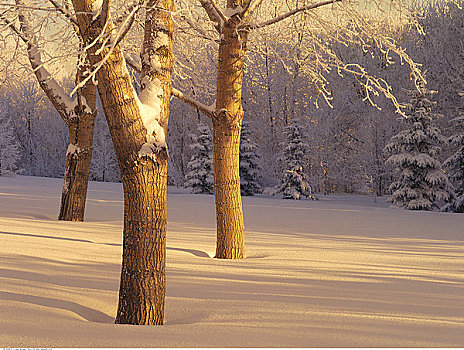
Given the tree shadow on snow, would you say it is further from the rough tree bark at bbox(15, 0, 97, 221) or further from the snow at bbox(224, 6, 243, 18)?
the rough tree bark at bbox(15, 0, 97, 221)

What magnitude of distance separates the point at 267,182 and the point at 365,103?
26.4 feet

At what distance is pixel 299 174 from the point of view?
25.9 m

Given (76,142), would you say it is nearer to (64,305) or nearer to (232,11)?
(232,11)

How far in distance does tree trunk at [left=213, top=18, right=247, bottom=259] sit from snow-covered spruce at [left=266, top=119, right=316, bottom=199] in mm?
17982

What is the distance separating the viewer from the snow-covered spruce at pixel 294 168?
25.5 m

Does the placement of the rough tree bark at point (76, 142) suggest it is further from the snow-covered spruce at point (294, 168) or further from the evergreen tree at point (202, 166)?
the evergreen tree at point (202, 166)

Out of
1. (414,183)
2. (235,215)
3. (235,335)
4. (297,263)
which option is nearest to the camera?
(235,335)

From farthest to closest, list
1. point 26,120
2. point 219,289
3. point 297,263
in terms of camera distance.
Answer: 1. point 26,120
2. point 297,263
3. point 219,289

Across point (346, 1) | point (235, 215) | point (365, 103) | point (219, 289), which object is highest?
point (365, 103)

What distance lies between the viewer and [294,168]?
25469 mm

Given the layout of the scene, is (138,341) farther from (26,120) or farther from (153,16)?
(26,120)

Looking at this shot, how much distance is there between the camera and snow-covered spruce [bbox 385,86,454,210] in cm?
1931

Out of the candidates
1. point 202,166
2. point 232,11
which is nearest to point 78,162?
point 232,11

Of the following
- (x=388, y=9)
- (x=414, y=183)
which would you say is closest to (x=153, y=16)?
(x=388, y=9)
